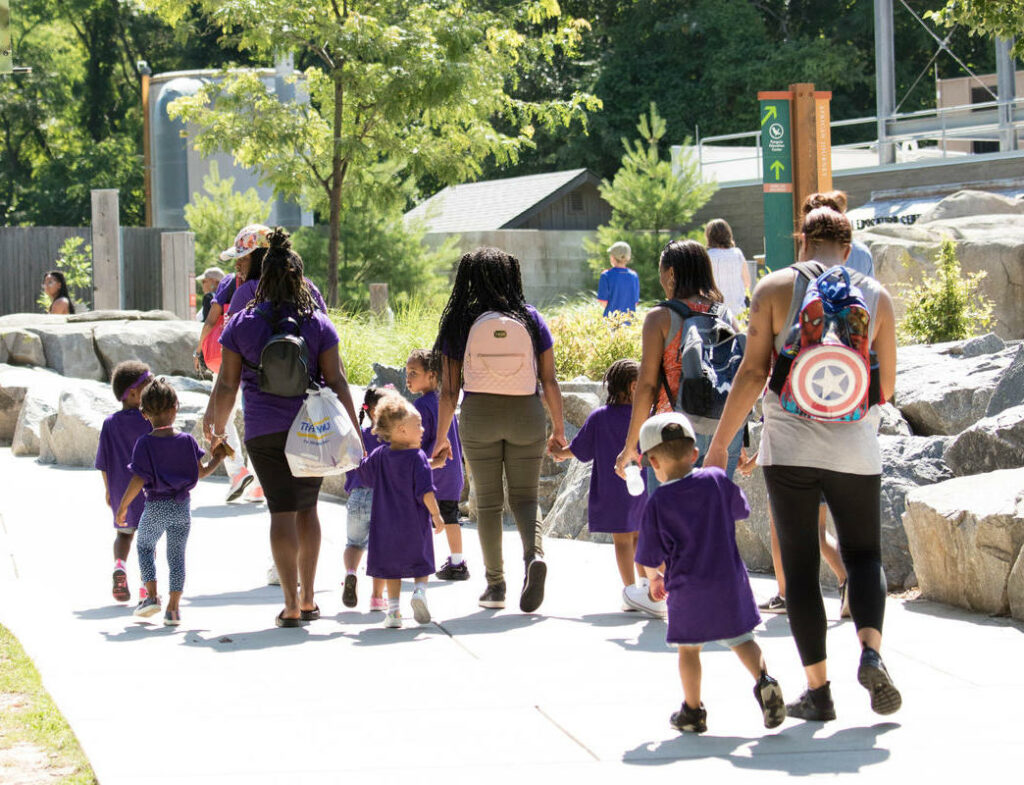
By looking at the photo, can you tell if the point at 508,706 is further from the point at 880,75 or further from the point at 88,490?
the point at 880,75

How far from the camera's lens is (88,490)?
1111 cm

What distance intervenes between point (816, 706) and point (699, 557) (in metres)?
0.67

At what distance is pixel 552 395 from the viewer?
6699 mm

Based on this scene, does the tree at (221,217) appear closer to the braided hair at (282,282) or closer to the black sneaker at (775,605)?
the braided hair at (282,282)

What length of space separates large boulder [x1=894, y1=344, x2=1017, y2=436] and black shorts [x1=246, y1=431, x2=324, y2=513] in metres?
4.64

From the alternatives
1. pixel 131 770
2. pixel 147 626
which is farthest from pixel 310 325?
pixel 131 770

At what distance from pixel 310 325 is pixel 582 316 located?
615 centimetres

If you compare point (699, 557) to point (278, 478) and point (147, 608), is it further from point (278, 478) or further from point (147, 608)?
point (147, 608)

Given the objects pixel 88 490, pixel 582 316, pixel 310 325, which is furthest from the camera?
pixel 582 316

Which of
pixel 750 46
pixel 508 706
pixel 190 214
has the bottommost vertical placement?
pixel 508 706

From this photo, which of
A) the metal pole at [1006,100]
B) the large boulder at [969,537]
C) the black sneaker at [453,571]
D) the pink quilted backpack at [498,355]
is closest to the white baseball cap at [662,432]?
the pink quilted backpack at [498,355]

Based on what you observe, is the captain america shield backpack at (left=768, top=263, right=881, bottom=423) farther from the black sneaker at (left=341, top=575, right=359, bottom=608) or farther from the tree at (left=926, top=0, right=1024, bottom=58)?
the tree at (left=926, top=0, right=1024, bottom=58)

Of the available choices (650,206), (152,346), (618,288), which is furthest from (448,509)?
(650,206)

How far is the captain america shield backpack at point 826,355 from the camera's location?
4.48m
